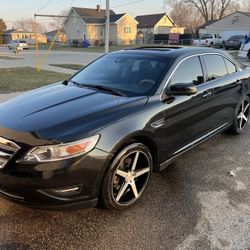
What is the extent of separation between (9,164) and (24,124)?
428 millimetres

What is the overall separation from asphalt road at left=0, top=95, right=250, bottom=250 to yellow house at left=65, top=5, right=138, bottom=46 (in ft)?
189

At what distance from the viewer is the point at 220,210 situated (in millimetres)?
3398

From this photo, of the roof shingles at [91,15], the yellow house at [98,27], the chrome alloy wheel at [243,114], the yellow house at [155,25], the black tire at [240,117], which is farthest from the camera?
the yellow house at [155,25]

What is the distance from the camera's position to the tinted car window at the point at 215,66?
15.3 feet

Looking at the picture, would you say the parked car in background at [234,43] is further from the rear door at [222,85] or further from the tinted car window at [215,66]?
the tinted car window at [215,66]

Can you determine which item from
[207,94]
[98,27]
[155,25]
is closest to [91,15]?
[98,27]

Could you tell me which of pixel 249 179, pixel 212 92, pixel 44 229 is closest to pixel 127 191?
pixel 44 229

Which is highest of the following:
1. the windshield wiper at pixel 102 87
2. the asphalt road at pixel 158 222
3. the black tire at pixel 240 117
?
the windshield wiper at pixel 102 87

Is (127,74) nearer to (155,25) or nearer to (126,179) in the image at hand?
(126,179)

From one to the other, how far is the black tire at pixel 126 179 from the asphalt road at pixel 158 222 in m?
0.13

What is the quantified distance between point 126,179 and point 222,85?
2395mm

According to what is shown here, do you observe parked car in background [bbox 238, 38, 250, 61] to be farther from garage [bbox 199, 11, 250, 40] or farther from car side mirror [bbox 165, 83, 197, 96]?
garage [bbox 199, 11, 250, 40]

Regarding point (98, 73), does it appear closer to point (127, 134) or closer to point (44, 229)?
point (127, 134)

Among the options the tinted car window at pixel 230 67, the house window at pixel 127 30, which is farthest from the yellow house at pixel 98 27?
the tinted car window at pixel 230 67
